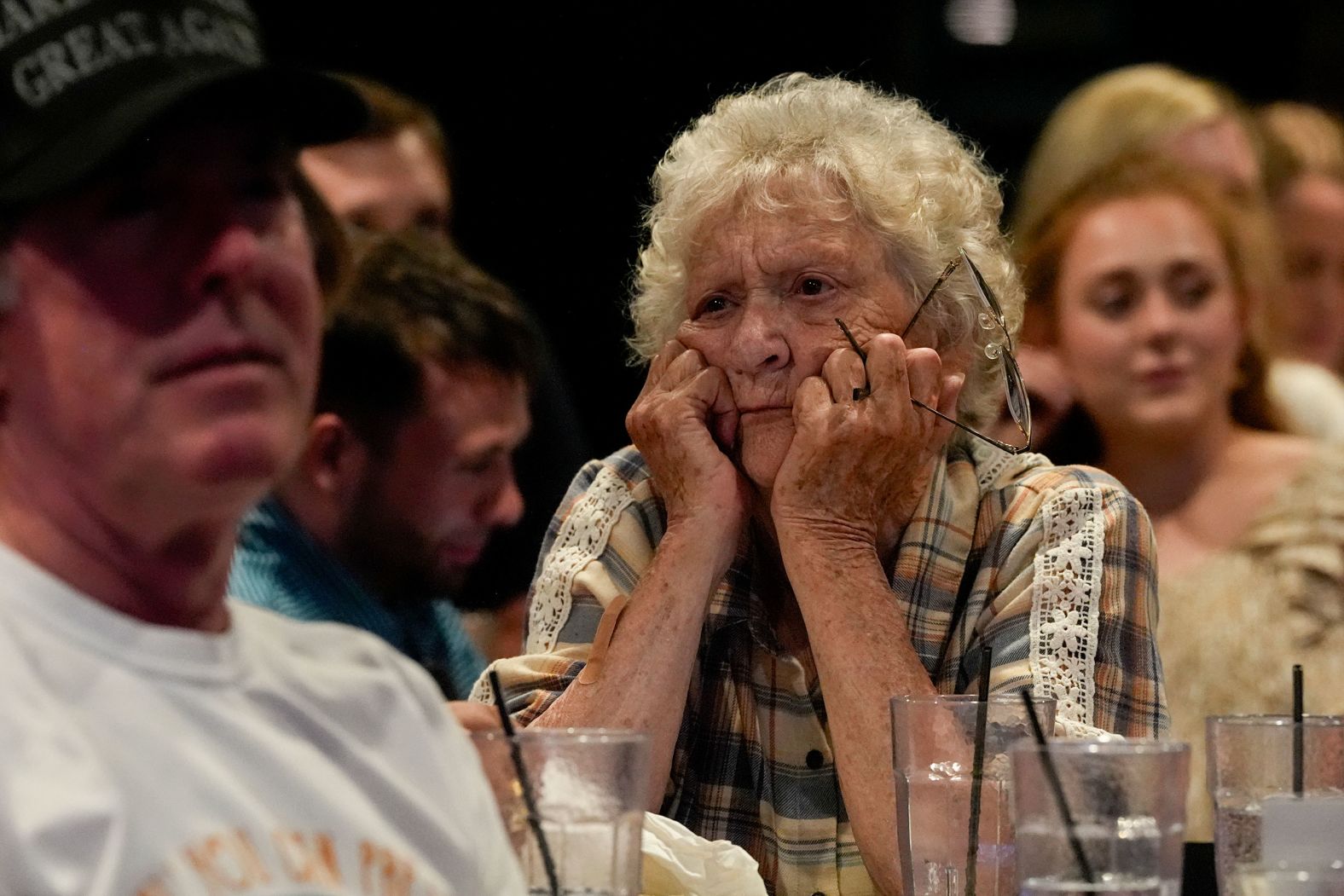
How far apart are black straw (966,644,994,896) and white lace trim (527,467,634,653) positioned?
72 centimetres

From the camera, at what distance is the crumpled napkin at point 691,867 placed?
1478 millimetres

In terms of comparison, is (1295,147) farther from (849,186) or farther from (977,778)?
(977,778)

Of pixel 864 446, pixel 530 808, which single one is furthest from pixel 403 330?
pixel 530 808

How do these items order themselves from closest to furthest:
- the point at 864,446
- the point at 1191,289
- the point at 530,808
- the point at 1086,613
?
the point at 530,808, the point at 1086,613, the point at 864,446, the point at 1191,289

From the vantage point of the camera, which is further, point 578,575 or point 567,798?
point 578,575

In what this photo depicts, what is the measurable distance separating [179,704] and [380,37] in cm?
255

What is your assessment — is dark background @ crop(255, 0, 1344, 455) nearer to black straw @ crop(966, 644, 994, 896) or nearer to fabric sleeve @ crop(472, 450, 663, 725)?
fabric sleeve @ crop(472, 450, 663, 725)

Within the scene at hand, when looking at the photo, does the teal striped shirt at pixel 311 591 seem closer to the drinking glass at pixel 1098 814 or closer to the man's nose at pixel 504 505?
the man's nose at pixel 504 505

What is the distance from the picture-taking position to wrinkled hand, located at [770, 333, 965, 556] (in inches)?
78.8

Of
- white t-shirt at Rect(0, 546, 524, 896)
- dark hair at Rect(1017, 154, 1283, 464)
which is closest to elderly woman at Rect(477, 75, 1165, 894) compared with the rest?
white t-shirt at Rect(0, 546, 524, 896)

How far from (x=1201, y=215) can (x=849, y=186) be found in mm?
1295

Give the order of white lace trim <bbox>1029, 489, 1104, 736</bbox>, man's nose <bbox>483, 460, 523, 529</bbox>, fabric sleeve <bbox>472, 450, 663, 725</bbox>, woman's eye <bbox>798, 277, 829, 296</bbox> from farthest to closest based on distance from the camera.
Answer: man's nose <bbox>483, 460, 523, 529</bbox>
woman's eye <bbox>798, 277, 829, 296</bbox>
fabric sleeve <bbox>472, 450, 663, 725</bbox>
white lace trim <bbox>1029, 489, 1104, 736</bbox>

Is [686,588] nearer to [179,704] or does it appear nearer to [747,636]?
[747,636]

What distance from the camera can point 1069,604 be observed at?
6.30 feet
